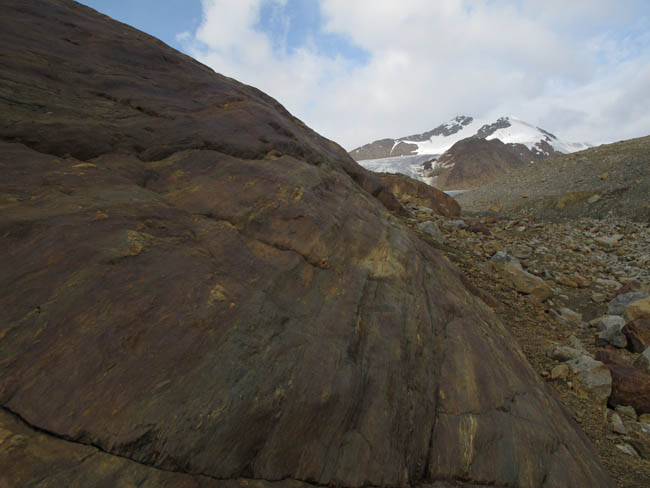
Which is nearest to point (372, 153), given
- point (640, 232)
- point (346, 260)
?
point (640, 232)

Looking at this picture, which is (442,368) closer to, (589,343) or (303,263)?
(303,263)

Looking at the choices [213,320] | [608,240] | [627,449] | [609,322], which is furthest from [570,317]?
[213,320]

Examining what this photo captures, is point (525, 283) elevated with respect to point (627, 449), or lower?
elevated

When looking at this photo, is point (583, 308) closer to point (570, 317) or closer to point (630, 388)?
point (570, 317)

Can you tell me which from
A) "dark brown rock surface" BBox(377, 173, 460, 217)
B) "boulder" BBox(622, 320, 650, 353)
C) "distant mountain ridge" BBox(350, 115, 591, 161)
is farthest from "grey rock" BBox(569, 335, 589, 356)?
"distant mountain ridge" BBox(350, 115, 591, 161)

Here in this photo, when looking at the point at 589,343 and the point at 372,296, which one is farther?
the point at 589,343

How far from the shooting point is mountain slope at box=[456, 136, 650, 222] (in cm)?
1225

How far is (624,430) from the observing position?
349 centimetres

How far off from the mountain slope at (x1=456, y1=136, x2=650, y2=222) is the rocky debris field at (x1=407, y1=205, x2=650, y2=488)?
8.05 ft

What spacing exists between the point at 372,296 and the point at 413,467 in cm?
131

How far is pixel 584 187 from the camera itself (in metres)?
14.5

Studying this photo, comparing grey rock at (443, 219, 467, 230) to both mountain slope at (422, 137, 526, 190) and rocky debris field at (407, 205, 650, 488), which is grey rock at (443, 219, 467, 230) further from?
mountain slope at (422, 137, 526, 190)

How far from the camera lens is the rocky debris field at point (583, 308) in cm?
360

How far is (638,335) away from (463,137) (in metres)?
141
